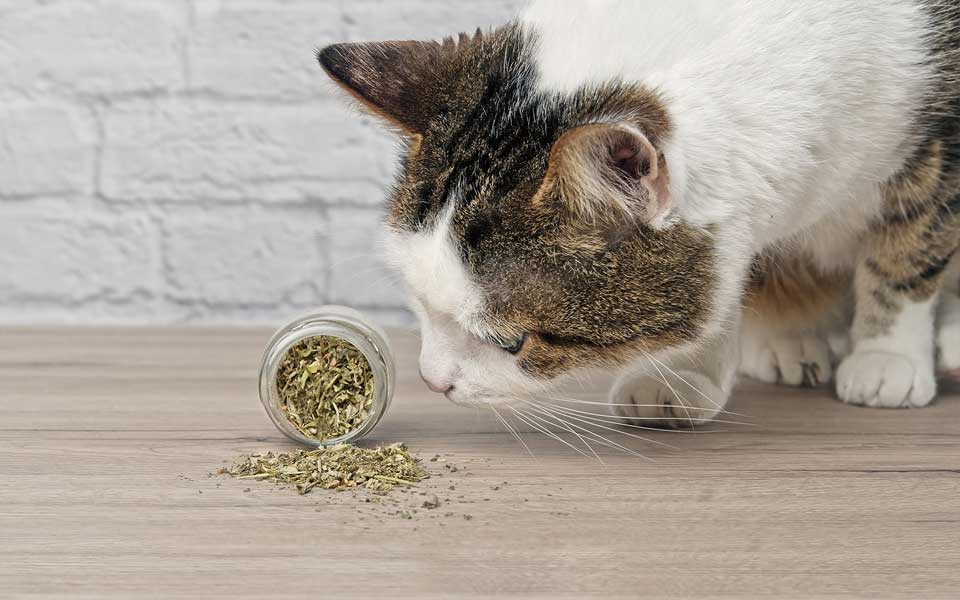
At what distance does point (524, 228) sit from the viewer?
0.90 metres

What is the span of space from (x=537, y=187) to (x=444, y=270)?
0.12 m

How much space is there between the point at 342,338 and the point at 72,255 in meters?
0.98

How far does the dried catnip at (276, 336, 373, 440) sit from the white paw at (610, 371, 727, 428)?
0.30m

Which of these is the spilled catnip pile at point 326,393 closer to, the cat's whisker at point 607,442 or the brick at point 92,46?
the cat's whisker at point 607,442

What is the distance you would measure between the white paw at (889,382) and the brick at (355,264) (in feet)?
2.56

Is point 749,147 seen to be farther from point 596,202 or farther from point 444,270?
point 444,270

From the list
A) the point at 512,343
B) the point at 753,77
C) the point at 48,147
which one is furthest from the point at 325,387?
the point at 48,147

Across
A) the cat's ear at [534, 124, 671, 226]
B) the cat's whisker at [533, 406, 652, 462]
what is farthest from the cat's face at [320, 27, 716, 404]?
Result: the cat's whisker at [533, 406, 652, 462]

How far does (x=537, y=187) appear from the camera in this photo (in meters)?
0.89

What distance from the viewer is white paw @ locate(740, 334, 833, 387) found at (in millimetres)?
1394

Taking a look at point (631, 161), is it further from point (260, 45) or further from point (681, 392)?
point (260, 45)

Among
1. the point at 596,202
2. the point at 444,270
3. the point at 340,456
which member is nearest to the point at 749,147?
the point at 596,202

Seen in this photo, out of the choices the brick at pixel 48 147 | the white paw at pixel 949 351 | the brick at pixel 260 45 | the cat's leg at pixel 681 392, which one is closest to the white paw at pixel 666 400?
the cat's leg at pixel 681 392

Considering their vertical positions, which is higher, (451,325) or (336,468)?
(451,325)
